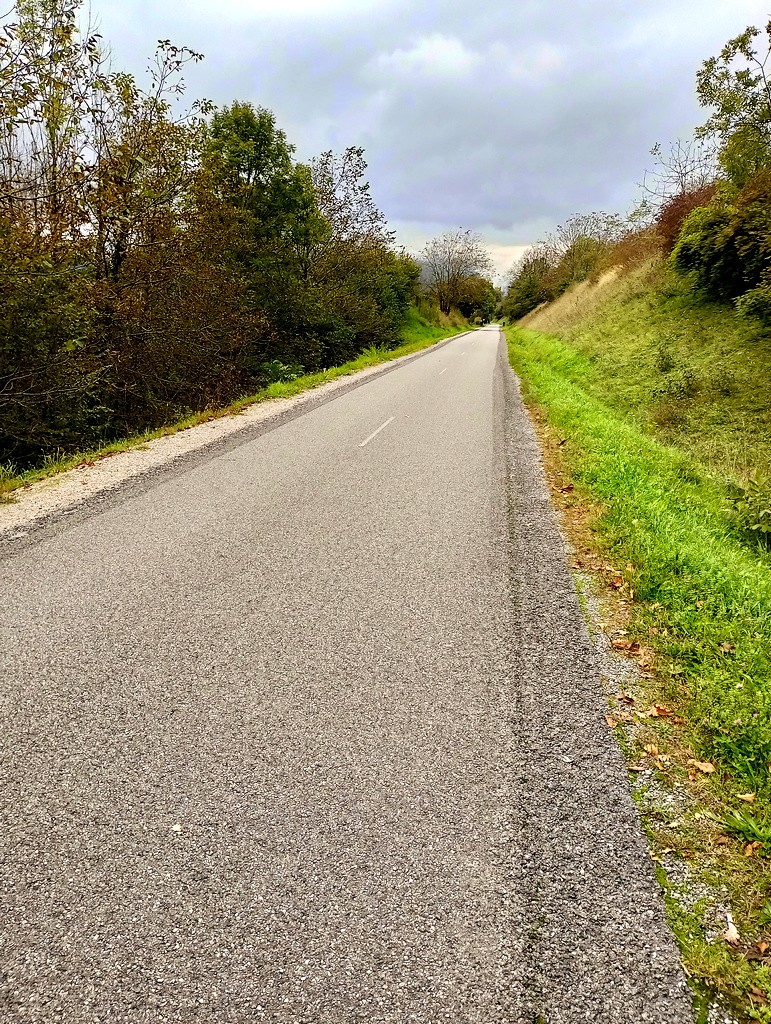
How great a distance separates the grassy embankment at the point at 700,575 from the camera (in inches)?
84.8

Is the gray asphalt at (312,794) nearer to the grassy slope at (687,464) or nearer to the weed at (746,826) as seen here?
the weed at (746,826)

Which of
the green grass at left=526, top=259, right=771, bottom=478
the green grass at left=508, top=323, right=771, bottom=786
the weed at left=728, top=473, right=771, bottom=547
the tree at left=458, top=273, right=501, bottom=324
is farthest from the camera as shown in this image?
the tree at left=458, top=273, right=501, bottom=324

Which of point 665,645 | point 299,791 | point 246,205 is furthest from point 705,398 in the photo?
point 246,205

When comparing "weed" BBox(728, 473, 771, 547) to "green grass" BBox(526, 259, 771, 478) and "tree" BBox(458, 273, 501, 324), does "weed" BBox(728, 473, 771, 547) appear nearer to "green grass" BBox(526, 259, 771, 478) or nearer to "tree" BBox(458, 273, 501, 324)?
"green grass" BBox(526, 259, 771, 478)

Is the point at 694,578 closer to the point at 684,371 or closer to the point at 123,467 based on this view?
the point at 123,467

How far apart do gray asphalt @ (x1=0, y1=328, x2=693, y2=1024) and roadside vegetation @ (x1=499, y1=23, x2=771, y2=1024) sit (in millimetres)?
231

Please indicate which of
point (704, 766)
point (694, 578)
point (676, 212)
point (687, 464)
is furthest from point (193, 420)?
point (676, 212)

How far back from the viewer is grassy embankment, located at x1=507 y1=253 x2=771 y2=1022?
2154 mm

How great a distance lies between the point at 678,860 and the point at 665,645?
Result: 1.63 metres

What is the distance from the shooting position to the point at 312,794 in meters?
2.52

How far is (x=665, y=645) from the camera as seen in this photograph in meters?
3.63

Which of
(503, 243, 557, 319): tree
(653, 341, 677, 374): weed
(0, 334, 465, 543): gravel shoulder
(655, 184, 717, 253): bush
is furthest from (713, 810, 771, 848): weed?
(503, 243, 557, 319): tree

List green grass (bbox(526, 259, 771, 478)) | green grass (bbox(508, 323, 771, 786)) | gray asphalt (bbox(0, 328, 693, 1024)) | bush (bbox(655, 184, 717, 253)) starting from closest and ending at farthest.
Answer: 1. gray asphalt (bbox(0, 328, 693, 1024))
2. green grass (bbox(508, 323, 771, 786))
3. green grass (bbox(526, 259, 771, 478))
4. bush (bbox(655, 184, 717, 253))

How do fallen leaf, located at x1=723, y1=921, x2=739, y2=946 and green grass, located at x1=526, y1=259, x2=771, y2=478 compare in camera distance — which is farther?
green grass, located at x1=526, y1=259, x2=771, y2=478
